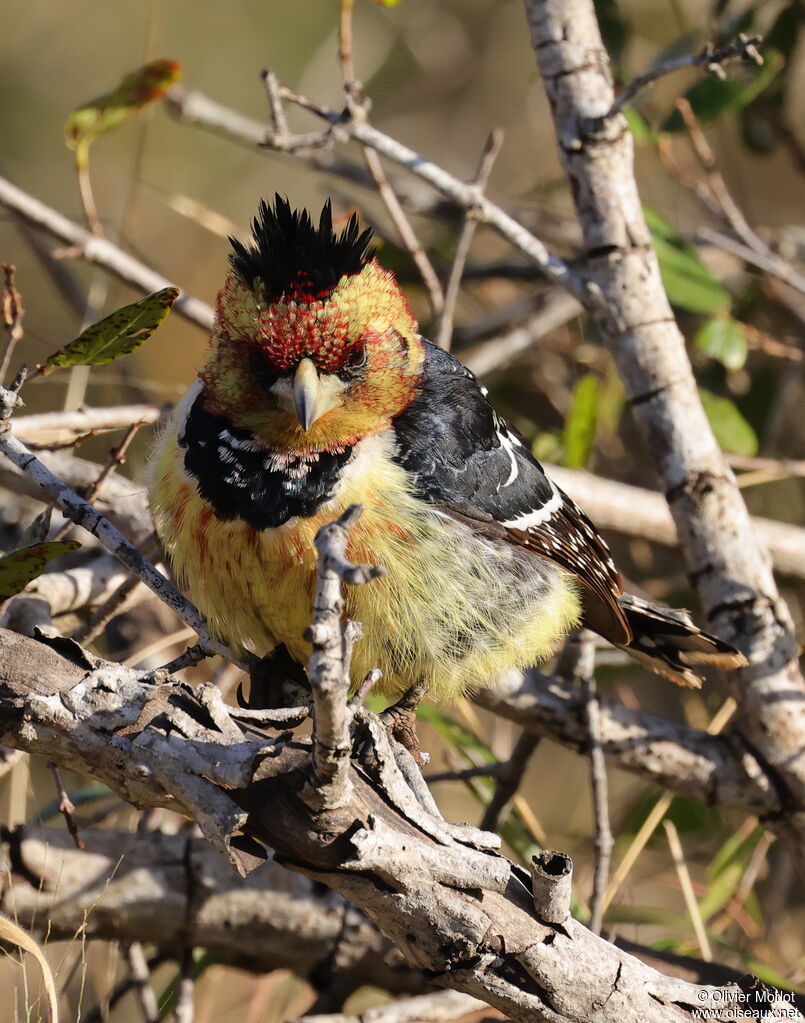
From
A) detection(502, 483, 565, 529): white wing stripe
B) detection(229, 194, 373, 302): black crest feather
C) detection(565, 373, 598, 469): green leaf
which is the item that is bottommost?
detection(502, 483, 565, 529): white wing stripe

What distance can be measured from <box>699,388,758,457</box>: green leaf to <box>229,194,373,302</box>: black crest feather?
74.3 inches

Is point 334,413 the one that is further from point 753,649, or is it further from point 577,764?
point 577,764

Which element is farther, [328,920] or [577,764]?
[577,764]

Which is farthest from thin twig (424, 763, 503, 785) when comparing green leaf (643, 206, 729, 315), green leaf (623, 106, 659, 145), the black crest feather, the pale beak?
green leaf (623, 106, 659, 145)

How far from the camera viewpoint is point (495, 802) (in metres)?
3.19

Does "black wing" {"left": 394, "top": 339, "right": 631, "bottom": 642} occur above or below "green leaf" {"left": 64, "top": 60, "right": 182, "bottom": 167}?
below

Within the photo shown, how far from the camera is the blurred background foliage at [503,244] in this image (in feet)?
12.0

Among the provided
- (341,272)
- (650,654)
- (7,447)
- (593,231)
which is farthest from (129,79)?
(650,654)

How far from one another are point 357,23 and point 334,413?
3.91m

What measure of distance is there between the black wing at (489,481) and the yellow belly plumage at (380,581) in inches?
2.8

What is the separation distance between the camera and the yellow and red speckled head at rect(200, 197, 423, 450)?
2.43 metres

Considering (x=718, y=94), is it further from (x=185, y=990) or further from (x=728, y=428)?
(x=185, y=990)

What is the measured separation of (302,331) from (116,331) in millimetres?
490

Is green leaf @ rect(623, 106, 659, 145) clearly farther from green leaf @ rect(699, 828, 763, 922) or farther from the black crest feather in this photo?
green leaf @ rect(699, 828, 763, 922)
